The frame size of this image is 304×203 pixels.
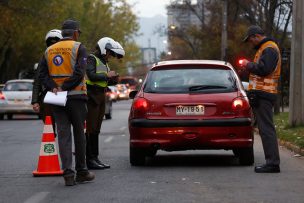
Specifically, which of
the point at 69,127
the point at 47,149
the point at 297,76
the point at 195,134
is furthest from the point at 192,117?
the point at 297,76

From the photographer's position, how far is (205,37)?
2537 inches

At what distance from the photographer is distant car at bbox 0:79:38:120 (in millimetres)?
30078

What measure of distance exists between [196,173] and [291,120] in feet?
30.2

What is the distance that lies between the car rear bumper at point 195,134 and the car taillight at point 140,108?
114 millimetres

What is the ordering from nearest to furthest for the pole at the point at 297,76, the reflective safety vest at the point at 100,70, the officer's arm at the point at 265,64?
the officer's arm at the point at 265,64, the reflective safety vest at the point at 100,70, the pole at the point at 297,76

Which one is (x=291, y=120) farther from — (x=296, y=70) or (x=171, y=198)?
(x=171, y=198)

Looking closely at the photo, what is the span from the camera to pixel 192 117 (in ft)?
38.2

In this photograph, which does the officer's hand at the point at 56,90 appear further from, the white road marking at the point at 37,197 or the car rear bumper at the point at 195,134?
the car rear bumper at the point at 195,134

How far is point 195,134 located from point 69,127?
2.11 m

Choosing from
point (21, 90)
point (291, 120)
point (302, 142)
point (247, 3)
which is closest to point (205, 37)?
point (247, 3)

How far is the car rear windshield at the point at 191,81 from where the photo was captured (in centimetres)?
1191

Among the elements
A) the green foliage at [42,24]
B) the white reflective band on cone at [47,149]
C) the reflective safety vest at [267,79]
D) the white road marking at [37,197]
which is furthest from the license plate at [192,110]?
the green foliage at [42,24]

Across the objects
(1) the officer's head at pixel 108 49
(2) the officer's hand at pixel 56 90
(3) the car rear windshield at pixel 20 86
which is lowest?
(3) the car rear windshield at pixel 20 86

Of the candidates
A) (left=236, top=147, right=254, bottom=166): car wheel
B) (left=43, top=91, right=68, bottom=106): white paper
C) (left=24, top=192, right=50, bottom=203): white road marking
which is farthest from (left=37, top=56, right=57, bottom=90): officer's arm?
(left=236, top=147, right=254, bottom=166): car wheel
